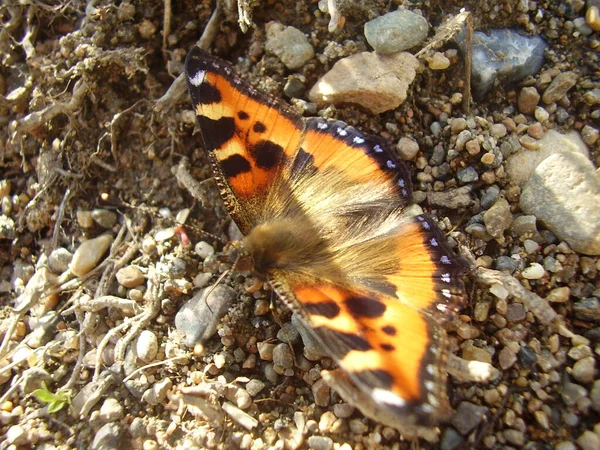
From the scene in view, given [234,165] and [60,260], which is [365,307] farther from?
[60,260]

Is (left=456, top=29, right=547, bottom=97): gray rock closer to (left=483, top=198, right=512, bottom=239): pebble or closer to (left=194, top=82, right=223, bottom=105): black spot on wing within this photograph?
(left=483, top=198, right=512, bottom=239): pebble

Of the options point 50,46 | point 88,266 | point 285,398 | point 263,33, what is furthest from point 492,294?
point 50,46

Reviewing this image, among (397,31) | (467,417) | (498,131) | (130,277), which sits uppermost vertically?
(397,31)

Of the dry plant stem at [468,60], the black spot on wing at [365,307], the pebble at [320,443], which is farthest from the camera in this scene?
the dry plant stem at [468,60]

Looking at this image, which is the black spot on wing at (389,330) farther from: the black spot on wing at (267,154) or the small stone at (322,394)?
the black spot on wing at (267,154)

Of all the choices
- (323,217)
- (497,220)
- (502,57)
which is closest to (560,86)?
(502,57)

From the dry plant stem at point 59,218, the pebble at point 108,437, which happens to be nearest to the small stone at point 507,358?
the pebble at point 108,437

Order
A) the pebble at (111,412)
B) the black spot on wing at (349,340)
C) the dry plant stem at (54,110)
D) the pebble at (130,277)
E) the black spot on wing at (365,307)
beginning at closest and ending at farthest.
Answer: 1. the black spot on wing at (349,340)
2. the black spot on wing at (365,307)
3. the pebble at (111,412)
4. the pebble at (130,277)
5. the dry plant stem at (54,110)
